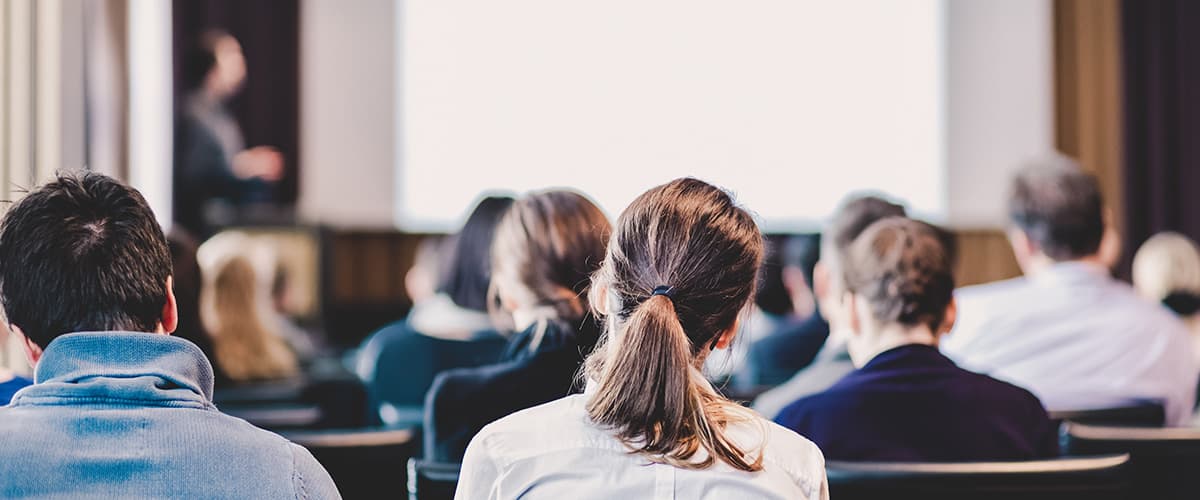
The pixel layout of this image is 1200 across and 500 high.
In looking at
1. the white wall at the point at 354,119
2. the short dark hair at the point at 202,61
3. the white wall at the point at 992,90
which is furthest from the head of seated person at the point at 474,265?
the white wall at the point at 992,90

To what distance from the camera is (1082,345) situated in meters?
2.52

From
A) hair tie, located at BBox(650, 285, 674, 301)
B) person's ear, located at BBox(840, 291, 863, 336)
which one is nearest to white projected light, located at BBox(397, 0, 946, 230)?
person's ear, located at BBox(840, 291, 863, 336)

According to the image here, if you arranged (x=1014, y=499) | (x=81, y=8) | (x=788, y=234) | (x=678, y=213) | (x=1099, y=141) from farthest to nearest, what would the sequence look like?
(x=1099, y=141)
(x=788, y=234)
(x=81, y=8)
(x=1014, y=499)
(x=678, y=213)

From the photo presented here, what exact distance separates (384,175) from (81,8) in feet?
12.9

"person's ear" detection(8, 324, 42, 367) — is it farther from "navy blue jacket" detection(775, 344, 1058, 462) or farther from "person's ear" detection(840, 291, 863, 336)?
"person's ear" detection(840, 291, 863, 336)

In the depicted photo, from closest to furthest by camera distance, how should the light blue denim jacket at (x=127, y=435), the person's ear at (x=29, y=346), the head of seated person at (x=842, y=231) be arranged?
the light blue denim jacket at (x=127, y=435) < the person's ear at (x=29, y=346) < the head of seated person at (x=842, y=231)

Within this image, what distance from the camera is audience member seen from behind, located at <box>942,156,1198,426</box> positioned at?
8.17 feet

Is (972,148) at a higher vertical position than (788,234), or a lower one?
higher

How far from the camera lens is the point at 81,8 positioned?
110 inches

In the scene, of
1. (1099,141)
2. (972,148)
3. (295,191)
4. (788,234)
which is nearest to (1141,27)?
(1099,141)

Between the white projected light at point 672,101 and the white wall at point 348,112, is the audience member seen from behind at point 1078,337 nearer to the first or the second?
the white projected light at point 672,101

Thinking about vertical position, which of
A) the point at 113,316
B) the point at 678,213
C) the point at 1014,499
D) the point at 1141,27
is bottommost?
the point at 1014,499

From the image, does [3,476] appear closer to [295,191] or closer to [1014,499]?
[1014,499]

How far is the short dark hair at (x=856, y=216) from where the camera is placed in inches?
97.3
